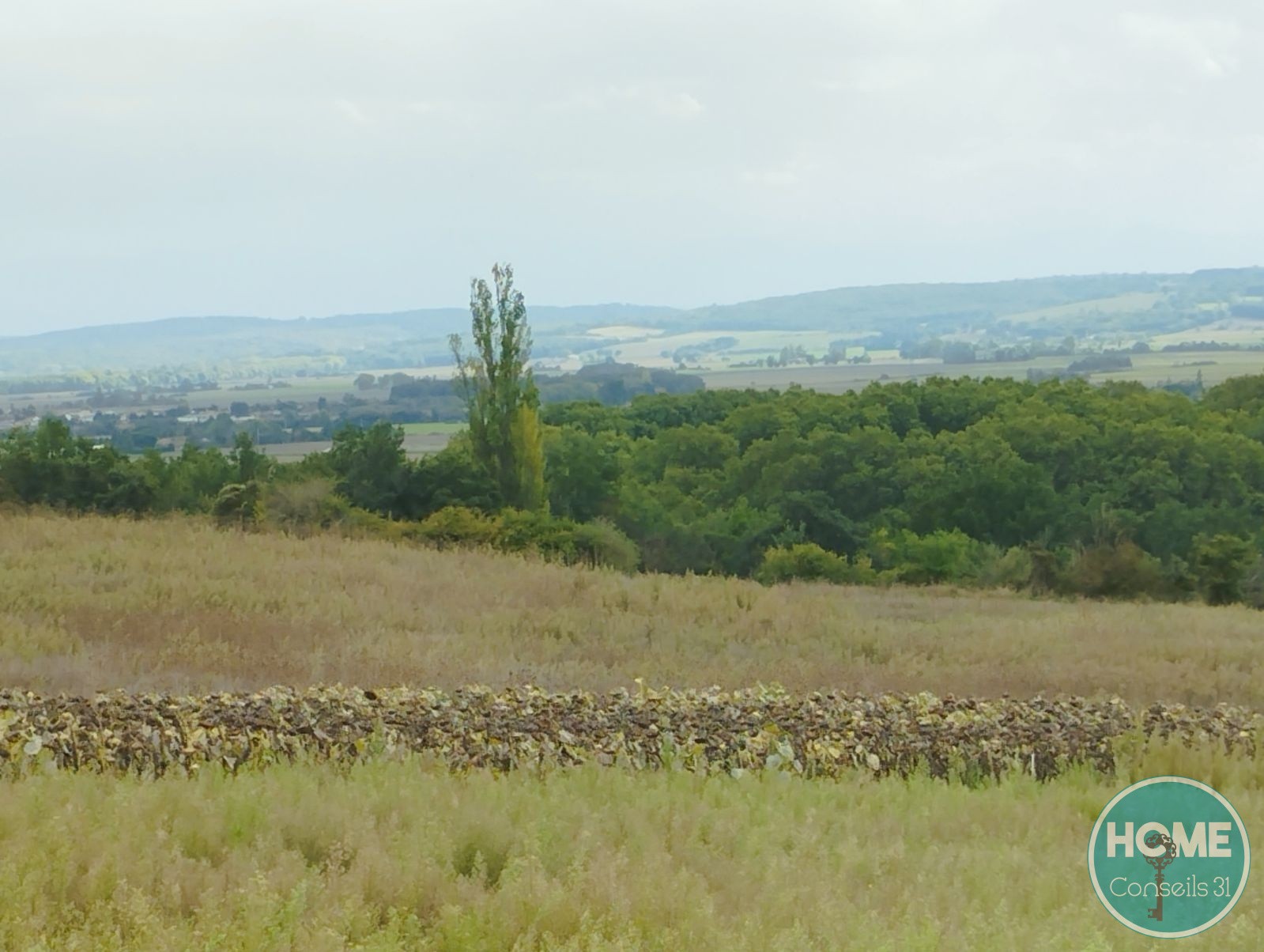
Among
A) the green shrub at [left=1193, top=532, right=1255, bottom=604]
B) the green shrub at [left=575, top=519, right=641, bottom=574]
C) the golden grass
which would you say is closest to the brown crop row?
the golden grass

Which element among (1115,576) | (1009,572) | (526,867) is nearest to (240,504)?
(1009,572)

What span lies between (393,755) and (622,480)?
2223 inches

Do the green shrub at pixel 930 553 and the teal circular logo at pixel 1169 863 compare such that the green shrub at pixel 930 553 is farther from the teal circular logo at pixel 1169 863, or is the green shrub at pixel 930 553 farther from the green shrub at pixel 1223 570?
the teal circular logo at pixel 1169 863

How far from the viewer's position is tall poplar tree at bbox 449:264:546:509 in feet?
131

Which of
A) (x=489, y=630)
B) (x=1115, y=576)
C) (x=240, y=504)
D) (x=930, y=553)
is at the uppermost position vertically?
(x=240, y=504)

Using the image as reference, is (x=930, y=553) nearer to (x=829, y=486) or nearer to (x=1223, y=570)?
(x=1223, y=570)

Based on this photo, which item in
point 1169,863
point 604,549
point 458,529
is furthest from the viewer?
point 604,549

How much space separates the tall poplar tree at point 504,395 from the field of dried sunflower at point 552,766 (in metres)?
21.0

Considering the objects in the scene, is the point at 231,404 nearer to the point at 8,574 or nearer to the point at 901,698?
the point at 8,574

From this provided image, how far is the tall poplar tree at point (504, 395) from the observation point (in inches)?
1566

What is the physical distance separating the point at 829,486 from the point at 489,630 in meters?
53.2

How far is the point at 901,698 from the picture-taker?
38.0ft

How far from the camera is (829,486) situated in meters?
68.1

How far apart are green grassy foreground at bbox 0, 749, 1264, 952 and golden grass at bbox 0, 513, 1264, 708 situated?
4.95 meters
